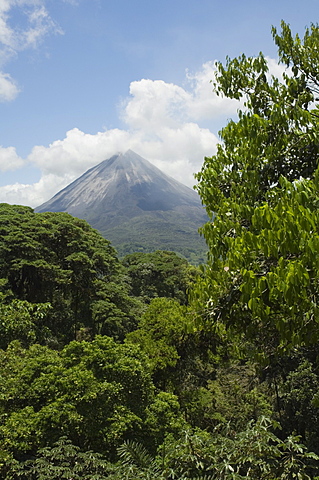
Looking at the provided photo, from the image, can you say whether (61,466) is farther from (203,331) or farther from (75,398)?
(203,331)

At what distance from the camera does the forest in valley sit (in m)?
3.20

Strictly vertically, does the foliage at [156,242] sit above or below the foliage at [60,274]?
below

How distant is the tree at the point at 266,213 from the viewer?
9.04 ft

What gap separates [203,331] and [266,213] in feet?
12.8

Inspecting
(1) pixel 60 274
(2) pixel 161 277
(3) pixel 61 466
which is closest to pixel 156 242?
(2) pixel 161 277

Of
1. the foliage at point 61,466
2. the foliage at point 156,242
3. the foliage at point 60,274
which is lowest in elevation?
the foliage at point 156,242

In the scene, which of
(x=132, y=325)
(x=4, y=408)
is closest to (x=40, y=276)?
(x=132, y=325)

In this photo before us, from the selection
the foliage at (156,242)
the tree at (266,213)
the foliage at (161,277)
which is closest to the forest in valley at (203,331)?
the tree at (266,213)

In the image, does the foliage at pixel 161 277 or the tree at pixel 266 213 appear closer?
the tree at pixel 266 213

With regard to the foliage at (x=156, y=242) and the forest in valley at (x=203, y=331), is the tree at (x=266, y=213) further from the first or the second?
the foliage at (x=156, y=242)

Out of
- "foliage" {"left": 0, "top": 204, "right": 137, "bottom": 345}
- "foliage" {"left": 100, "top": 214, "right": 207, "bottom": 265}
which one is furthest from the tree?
"foliage" {"left": 100, "top": 214, "right": 207, "bottom": 265}

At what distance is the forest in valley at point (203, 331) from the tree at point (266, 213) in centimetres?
2

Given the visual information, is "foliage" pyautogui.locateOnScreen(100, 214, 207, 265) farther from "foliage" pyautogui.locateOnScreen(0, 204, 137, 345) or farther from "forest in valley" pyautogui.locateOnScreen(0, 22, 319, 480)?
"forest in valley" pyautogui.locateOnScreen(0, 22, 319, 480)

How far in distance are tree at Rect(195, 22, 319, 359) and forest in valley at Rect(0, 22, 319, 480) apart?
0.02 meters
